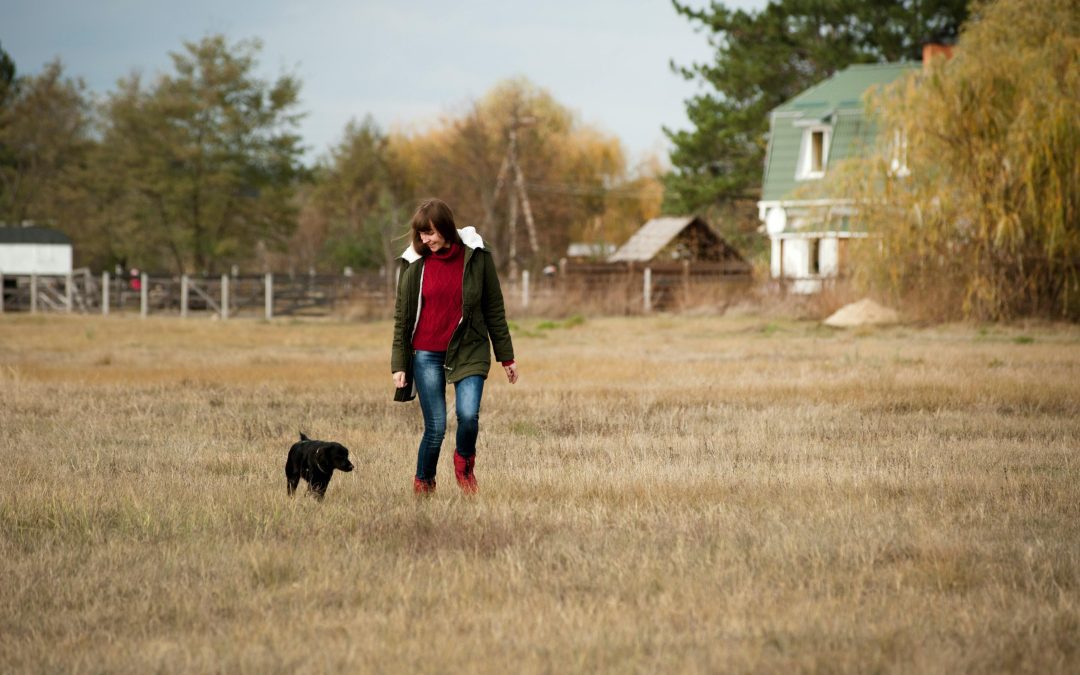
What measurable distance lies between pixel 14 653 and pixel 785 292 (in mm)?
33396

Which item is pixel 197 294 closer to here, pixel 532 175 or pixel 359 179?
pixel 532 175

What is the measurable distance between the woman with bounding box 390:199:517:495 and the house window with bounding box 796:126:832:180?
38.1m

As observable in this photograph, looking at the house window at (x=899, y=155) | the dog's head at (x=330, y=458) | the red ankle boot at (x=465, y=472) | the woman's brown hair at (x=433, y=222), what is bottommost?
the red ankle boot at (x=465, y=472)

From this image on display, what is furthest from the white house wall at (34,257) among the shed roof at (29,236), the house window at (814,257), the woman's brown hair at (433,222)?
the woman's brown hair at (433,222)

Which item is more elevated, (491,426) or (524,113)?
(524,113)

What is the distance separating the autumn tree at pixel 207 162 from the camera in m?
58.1

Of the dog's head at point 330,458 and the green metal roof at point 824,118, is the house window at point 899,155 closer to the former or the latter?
the green metal roof at point 824,118

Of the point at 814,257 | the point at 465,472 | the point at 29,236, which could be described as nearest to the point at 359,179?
the point at 29,236

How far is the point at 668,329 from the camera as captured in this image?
3158 cm

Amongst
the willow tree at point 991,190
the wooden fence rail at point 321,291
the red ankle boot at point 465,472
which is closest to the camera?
the red ankle boot at point 465,472

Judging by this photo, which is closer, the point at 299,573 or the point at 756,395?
the point at 299,573

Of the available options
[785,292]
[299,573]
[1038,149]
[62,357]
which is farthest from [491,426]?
[785,292]

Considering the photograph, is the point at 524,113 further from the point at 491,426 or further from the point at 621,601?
the point at 621,601

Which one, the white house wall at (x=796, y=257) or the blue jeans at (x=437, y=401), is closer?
the blue jeans at (x=437, y=401)
